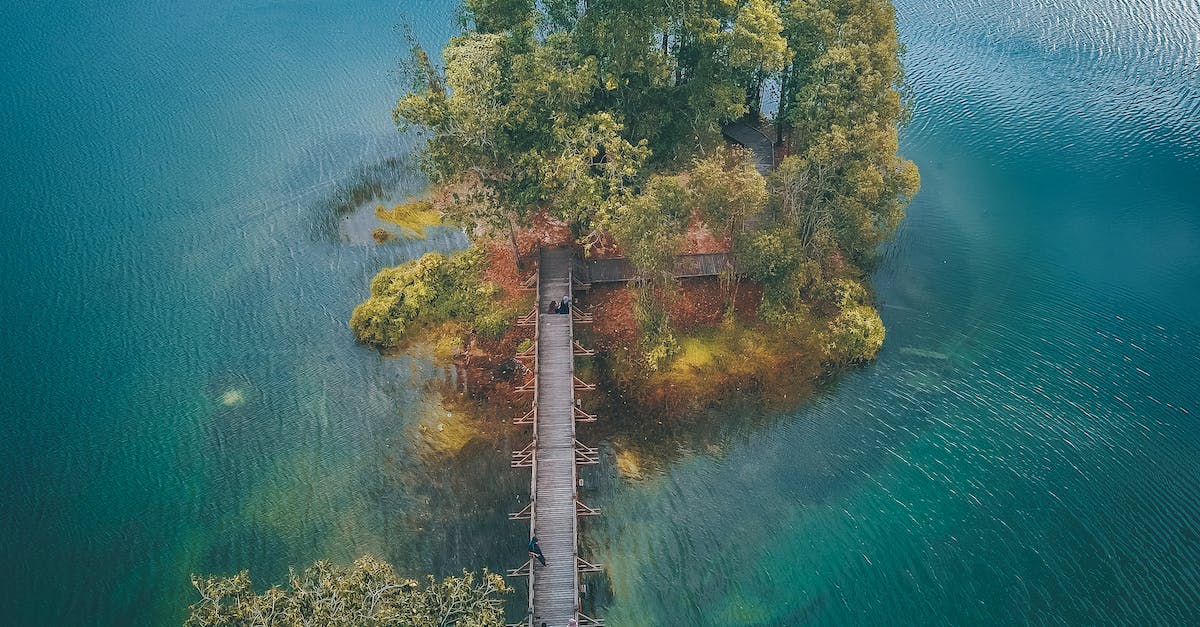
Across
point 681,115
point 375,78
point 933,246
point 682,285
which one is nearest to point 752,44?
point 681,115

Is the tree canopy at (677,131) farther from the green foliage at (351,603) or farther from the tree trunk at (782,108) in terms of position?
the green foliage at (351,603)

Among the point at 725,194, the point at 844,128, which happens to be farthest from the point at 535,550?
the point at 844,128

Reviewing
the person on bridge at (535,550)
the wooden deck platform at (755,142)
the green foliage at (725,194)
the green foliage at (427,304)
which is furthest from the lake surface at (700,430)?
the green foliage at (725,194)

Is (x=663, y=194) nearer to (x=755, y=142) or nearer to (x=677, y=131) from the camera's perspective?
(x=677, y=131)

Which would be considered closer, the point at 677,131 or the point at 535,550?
the point at 535,550

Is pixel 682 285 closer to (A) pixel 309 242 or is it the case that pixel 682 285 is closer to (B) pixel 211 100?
(A) pixel 309 242

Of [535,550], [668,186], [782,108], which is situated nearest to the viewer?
[535,550]
